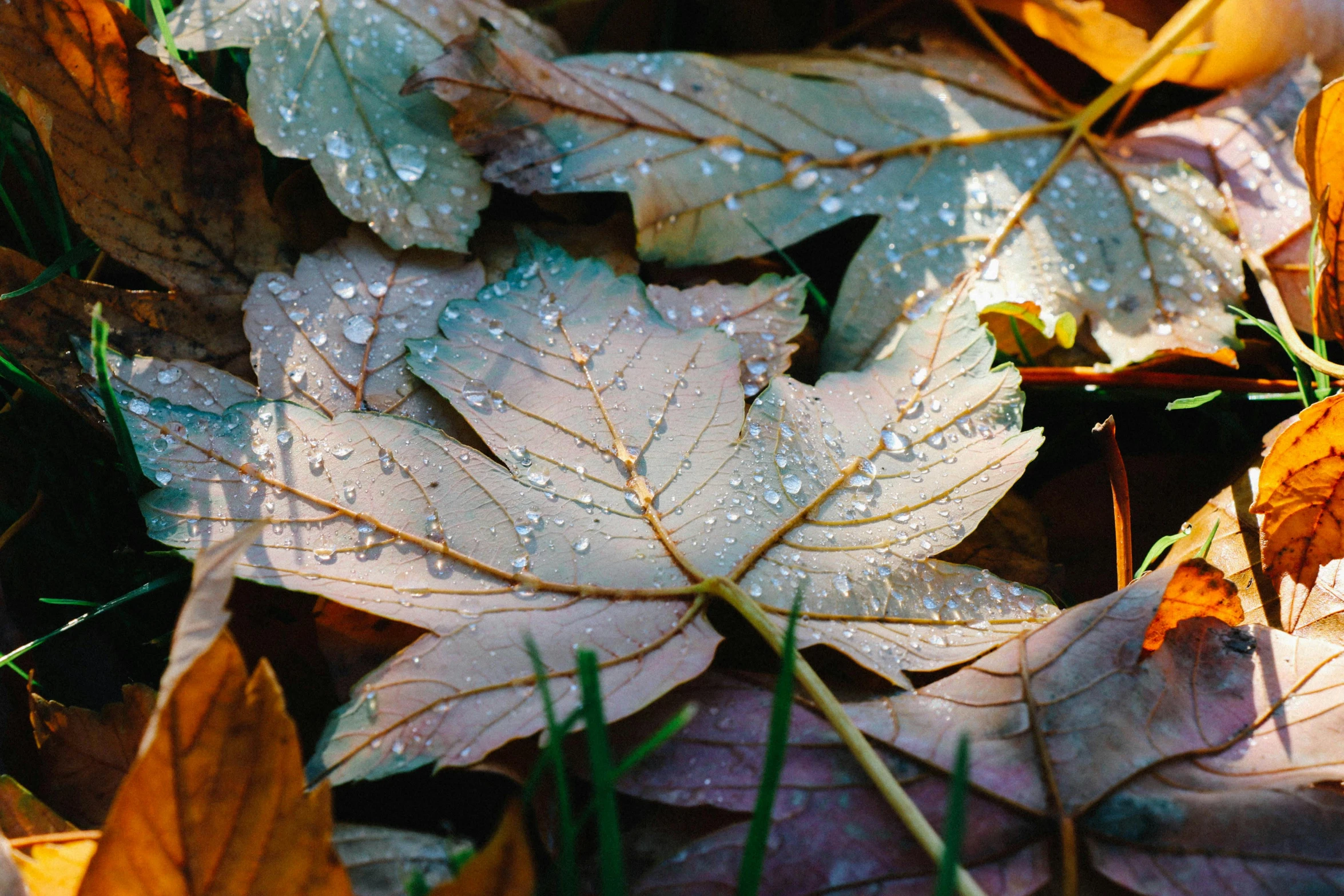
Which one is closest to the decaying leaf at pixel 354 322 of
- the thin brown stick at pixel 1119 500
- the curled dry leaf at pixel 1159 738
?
the curled dry leaf at pixel 1159 738

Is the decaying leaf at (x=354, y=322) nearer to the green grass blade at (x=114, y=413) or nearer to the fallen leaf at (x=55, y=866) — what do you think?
the green grass blade at (x=114, y=413)

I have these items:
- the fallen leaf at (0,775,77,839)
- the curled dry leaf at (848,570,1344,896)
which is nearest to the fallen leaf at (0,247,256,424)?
the fallen leaf at (0,775,77,839)

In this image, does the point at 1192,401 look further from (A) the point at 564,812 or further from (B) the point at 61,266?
(B) the point at 61,266

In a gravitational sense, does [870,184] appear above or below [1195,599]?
above

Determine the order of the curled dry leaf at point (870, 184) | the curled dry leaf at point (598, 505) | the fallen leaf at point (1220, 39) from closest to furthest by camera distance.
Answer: the curled dry leaf at point (598, 505) < the curled dry leaf at point (870, 184) < the fallen leaf at point (1220, 39)

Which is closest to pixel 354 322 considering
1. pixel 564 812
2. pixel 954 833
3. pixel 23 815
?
pixel 23 815

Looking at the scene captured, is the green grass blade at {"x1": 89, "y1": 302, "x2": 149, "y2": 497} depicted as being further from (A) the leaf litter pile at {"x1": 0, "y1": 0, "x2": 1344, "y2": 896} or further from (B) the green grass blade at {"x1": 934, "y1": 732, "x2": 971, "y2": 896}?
(B) the green grass blade at {"x1": 934, "y1": 732, "x2": 971, "y2": 896}

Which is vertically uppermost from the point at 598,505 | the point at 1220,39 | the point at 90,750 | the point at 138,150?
the point at 1220,39

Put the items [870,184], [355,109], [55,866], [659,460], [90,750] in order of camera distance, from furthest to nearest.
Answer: [870,184] → [355,109] → [659,460] → [90,750] → [55,866]
